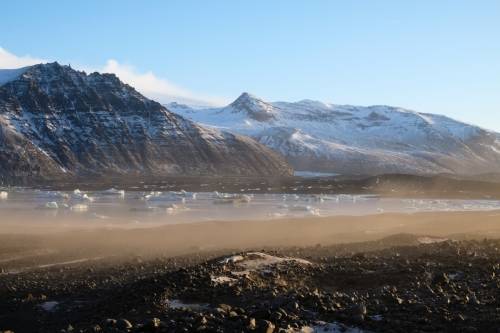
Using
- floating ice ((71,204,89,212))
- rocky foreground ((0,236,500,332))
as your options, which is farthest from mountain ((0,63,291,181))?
rocky foreground ((0,236,500,332))

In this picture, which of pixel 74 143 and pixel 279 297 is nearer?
pixel 279 297

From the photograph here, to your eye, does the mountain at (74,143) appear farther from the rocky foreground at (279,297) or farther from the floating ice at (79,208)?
the rocky foreground at (279,297)

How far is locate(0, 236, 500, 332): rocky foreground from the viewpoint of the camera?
11.9 m

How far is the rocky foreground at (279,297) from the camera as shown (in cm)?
1188

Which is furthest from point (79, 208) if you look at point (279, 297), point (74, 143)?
point (74, 143)

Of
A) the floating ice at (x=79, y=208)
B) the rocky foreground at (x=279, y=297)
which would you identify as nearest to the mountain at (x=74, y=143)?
the floating ice at (x=79, y=208)

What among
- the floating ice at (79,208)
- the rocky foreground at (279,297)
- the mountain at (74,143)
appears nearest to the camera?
the rocky foreground at (279,297)

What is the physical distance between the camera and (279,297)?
14.0 metres

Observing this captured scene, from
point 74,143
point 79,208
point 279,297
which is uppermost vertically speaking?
point 74,143

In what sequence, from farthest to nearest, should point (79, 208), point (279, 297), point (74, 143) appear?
point (74, 143), point (79, 208), point (279, 297)

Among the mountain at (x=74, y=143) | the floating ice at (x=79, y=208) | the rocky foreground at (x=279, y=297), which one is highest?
the mountain at (x=74, y=143)

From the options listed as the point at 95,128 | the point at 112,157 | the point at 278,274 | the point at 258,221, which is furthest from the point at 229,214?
the point at 95,128

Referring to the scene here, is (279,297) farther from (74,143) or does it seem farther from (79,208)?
(74,143)

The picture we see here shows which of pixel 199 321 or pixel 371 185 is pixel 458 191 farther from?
pixel 199 321
